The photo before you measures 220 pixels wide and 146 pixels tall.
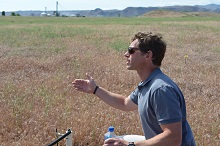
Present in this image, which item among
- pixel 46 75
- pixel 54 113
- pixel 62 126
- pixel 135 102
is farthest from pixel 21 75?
pixel 135 102

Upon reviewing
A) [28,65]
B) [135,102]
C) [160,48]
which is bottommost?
[28,65]

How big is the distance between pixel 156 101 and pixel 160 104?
43 millimetres

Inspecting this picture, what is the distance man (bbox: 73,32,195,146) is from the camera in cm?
268

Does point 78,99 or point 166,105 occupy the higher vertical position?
point 166,105

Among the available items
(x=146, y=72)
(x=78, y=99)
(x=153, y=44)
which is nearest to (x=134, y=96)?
(x=146, y=72)

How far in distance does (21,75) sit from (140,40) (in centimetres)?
642

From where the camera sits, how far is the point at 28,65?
34.2 ft

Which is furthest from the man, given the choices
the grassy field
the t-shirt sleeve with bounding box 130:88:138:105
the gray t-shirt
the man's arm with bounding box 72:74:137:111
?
the grassy field

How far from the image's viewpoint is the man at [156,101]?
2680 mm

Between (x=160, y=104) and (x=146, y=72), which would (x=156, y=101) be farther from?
(x=146, y=72)

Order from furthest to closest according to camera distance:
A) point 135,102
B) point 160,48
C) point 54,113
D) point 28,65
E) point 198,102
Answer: point 28,65 → point 198,102 → point 54,113 → point 135,102 → point 160,48

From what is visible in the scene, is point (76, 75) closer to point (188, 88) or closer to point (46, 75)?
point (46, 75)

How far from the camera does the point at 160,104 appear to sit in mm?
2703

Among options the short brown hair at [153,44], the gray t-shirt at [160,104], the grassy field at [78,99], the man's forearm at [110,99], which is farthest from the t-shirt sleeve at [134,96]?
the grassy field at [78,99]
